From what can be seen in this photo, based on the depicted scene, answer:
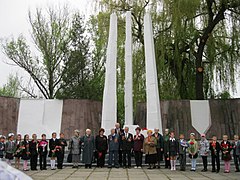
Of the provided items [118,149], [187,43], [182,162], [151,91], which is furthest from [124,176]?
[187,43]

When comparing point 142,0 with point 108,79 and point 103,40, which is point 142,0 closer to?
point 103,40

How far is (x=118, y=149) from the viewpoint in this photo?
388 inches

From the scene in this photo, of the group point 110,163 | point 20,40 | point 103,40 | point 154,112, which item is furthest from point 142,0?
point 20,40

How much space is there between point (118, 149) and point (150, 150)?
3.36ft

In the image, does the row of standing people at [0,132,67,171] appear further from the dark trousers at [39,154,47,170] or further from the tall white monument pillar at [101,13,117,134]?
the tall white monument pillar at [101,13,117,134]

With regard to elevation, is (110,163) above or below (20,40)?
below

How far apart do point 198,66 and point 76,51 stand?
34.4ft

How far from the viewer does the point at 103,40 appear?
55.4 feet

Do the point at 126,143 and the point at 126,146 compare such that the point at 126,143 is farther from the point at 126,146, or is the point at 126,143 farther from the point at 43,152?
the point at 43,152

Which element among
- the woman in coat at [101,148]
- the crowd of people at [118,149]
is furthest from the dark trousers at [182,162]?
the woman in coat at [101,148]

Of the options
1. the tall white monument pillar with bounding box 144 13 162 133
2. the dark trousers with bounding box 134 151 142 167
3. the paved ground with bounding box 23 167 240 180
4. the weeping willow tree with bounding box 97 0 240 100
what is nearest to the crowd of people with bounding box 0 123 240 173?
the dark trousers with bounding box 134 151 142 167

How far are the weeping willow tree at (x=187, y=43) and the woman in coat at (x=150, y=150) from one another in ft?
21.6

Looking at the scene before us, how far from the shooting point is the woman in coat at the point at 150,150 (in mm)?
9578

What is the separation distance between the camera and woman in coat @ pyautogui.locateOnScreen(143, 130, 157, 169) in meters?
9.58
